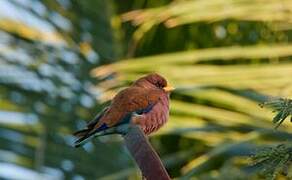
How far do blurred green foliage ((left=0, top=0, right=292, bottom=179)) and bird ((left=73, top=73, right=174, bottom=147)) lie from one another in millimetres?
1202

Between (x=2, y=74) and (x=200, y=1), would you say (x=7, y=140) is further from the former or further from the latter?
(x=200, y=1)

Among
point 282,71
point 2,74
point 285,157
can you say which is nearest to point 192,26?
point 2,74

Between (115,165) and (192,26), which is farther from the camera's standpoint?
(192,26)

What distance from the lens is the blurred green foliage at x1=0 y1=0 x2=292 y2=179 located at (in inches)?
135

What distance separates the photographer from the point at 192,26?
18.8ft

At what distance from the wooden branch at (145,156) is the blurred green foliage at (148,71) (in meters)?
1.39

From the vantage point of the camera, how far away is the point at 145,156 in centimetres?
104

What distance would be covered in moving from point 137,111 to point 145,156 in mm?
221

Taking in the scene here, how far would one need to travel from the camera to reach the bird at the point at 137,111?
1.24 meters

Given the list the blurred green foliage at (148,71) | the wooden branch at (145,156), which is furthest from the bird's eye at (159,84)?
the blurred green foliage at (148,71)

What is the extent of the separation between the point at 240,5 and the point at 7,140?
3.56 feet

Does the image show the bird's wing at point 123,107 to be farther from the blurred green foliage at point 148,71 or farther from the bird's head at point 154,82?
the blurred green foliage at point 148,71

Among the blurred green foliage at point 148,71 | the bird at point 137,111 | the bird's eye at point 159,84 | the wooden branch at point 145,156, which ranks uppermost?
the blurred green foliage at point 148,71

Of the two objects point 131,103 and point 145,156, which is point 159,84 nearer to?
point 131,103
